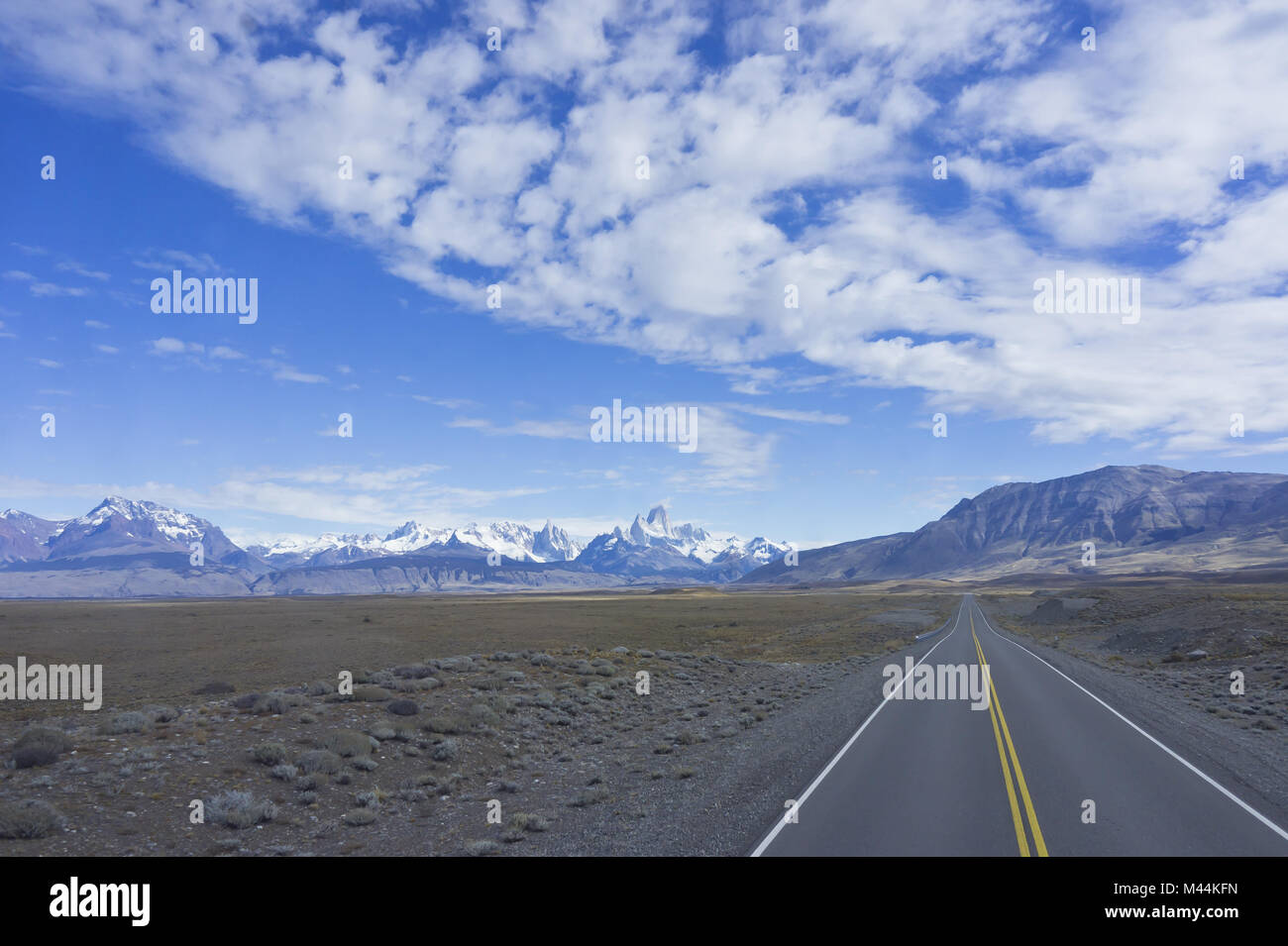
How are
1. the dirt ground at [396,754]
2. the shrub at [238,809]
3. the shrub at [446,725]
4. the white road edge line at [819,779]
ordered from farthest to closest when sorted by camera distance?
the shrub at [446,725], the shrub at [238,809], the dirt ground at [396,754], the white road edge line at [819,779]

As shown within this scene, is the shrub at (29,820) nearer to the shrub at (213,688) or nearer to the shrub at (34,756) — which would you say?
the shrub at (34,756)

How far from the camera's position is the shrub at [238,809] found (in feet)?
43.1

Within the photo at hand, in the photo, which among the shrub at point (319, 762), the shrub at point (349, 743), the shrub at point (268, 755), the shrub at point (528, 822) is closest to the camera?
the shrub at point (528, 822)

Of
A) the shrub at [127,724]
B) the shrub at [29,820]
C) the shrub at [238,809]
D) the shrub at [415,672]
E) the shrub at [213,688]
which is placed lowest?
the shrub at [213,688]

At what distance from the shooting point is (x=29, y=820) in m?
11.7

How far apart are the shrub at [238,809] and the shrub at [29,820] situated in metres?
2.25

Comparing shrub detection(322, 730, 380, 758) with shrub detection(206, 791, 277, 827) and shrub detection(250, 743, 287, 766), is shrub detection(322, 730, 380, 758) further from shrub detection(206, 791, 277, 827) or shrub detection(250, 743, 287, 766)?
shrub detection(206, 791, 277, 827)

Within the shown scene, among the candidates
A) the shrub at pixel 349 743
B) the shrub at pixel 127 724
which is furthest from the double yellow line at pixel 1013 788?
the shrub at pixel 127 724

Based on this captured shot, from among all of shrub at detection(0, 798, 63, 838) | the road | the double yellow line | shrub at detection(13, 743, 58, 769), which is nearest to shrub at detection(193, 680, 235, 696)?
shrub at detection(13, 743, 58, 769)

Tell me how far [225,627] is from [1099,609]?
286 feet
